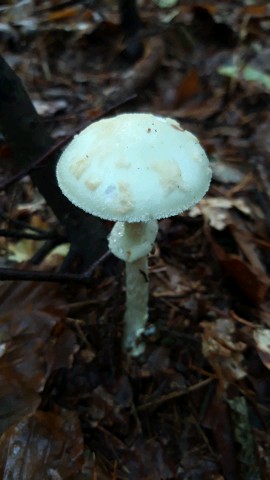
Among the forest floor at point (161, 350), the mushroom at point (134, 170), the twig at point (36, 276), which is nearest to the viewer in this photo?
the mushroom at point (134, 170)

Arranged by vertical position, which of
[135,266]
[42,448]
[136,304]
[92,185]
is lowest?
[42,448]

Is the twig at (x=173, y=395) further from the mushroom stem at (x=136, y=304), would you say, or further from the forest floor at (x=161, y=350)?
the mushroom stem at (x=136, y=304)

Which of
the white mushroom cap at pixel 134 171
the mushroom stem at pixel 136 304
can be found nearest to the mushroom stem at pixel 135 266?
the mushroom stem at pixel 136 304

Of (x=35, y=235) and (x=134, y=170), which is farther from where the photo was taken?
(x=35, y=235)

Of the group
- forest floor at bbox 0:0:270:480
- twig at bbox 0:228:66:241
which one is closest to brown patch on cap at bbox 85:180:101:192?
forest floor at bbox 0:0:270:480

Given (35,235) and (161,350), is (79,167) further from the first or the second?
(161,350)

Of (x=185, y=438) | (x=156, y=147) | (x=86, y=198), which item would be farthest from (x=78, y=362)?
(x=156, y=147)

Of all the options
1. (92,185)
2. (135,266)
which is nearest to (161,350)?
(135,266)
